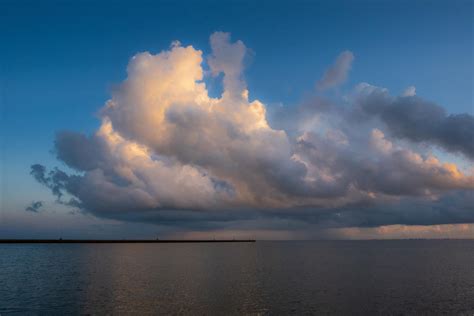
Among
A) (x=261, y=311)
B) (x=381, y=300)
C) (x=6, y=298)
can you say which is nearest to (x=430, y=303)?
(x=381, y=300)

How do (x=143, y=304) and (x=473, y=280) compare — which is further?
(x=473, y=280)

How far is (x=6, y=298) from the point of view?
6212 cm

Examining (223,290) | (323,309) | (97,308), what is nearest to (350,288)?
(323,309)

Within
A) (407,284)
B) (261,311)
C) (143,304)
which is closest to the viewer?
(261,311)

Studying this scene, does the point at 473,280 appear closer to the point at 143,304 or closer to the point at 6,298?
the point at 143,304

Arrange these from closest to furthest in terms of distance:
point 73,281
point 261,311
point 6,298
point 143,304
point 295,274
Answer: point 261,311 < point 143,304 < point 6,298 < point 73,281 < point 295,274

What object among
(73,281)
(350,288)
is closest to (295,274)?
(350,288)

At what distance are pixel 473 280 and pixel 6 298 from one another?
95831 millimetres

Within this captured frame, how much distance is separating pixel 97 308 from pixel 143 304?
21.8 ft

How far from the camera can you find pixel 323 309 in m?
53.8

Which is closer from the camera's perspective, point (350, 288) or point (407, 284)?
point (350, 288)

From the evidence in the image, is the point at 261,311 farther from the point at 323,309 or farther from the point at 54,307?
the point at 54,307

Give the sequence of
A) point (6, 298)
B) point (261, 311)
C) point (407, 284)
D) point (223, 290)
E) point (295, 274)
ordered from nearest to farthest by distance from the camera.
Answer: point (261, 311) → point (6, 298) → point (223, 290) → point (407, 284) → point (295, 274)

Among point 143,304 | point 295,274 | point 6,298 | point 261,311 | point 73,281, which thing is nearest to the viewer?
point 261,311
